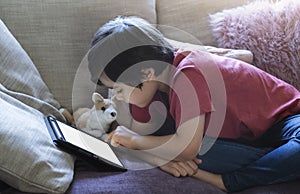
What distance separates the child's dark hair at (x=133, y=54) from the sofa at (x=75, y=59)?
0.85 ft

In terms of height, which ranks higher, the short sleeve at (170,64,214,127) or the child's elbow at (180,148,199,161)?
the short sleeve at (170,64,214,127)

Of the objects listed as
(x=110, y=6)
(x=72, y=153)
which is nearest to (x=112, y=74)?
(x=72, y=153)

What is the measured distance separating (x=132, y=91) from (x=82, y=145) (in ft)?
0.72

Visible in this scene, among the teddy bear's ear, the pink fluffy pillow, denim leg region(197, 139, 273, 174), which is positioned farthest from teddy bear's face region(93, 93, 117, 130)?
the pink fluffy pillow

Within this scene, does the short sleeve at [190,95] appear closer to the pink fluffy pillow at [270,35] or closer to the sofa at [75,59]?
the sofa at [75,59]

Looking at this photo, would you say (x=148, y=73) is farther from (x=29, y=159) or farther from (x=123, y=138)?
(x=29, y=159)

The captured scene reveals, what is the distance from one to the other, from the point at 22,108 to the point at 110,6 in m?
0.56

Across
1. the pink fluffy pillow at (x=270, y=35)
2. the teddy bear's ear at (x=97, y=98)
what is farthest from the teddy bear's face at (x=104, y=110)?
the pink fluffy pillow at (x=270, y=35)

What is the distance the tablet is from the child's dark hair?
0.19 meters

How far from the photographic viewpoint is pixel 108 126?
1.53m

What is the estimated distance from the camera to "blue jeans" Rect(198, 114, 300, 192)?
124cm

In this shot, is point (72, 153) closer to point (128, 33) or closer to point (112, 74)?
point (112, 74)

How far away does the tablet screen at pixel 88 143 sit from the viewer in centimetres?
129

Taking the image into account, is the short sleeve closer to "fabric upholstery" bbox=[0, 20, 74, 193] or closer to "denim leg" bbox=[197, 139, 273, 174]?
"denim leg" bbox=[197, 139, 273, 174]
